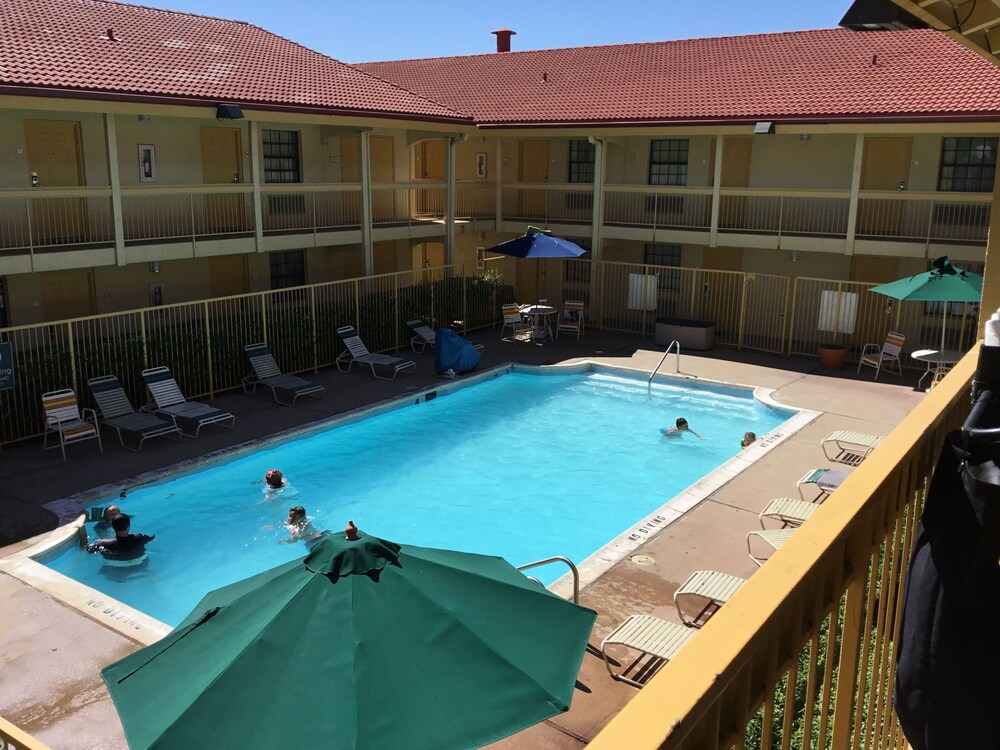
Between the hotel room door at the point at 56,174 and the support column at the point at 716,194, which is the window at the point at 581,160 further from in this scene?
the hotel room door at the point at 56,174

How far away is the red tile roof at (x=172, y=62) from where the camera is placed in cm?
1775

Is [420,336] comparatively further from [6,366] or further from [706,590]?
[706,590]

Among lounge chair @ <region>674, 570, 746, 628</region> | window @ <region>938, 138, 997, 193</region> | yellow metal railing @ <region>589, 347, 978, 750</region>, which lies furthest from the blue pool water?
yellow metal railing @ <region>589, 347, 978, 750</region>

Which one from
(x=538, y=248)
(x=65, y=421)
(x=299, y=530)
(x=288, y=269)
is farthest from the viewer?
(x=288, y=269)

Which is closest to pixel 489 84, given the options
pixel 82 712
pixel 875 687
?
pixel 82 712

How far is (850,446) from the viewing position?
1605cm

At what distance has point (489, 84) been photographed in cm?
3281

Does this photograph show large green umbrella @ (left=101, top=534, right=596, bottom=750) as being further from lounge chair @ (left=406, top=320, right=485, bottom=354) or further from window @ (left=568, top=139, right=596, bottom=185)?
window @ (left=568, top=139, right=596, bottom=185)

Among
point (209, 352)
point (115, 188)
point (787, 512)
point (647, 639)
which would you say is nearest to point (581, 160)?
point (209, 352)

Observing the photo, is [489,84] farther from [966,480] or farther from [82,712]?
[966,480]

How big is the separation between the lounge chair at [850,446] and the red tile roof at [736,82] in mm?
9420

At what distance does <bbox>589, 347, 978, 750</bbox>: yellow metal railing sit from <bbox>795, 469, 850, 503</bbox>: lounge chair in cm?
1015

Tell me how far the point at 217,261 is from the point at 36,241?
5.07m

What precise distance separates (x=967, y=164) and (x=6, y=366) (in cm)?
2233
